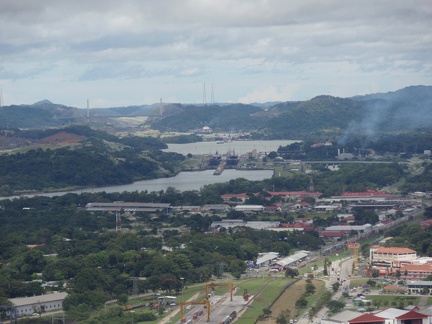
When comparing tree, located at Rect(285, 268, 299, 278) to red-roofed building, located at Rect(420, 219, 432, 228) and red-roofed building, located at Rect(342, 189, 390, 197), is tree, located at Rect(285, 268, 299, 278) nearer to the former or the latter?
red-roofed building, located at Rect(420, 219, 432, 228)

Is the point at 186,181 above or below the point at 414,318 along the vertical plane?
above

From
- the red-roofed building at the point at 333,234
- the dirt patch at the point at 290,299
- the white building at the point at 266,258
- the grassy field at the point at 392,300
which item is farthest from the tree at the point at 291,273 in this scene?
the red-roofed building at the point at 333,234

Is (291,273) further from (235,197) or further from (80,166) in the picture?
(80,166)

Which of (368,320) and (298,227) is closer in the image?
(368,320)

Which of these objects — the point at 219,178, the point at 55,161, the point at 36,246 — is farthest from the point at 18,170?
the point at 36,246

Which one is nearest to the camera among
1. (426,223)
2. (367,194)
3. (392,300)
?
(392,300)

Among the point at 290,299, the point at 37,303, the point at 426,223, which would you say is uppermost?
the point at 426,223

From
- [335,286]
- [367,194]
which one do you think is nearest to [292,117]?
[367,194]
